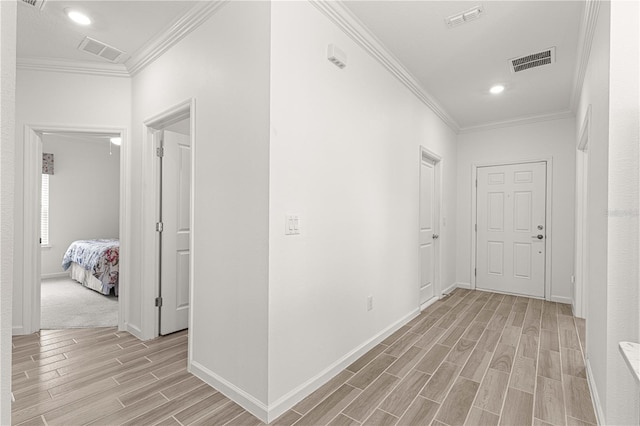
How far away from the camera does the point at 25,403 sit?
1957 mm

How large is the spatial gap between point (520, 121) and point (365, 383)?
454 cm

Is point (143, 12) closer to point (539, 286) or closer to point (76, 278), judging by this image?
point (76, 278)

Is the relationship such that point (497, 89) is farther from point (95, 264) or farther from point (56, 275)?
point (56, 275)

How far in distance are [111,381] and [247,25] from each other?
259 centimetres

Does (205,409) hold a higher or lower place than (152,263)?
lower

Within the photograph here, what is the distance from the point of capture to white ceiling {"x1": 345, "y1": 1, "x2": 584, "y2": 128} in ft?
7.73

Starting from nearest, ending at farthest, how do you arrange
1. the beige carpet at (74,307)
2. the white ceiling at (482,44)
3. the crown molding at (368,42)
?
the crown molding at (368,42), the white ceiling at (482,44), the beige carpet at (74,307)

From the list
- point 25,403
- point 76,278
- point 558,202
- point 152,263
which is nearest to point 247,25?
point 152,263

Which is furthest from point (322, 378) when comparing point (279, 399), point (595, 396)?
point (595, 396)

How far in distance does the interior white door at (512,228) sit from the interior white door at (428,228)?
1127 millimetres

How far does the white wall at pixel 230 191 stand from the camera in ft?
6.13

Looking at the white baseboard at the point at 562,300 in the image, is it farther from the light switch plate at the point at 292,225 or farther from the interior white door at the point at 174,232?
the interior white door at the point at 174,232

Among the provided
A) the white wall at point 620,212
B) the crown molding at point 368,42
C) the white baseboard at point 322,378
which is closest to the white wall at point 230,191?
the white baseboard at point 322,378

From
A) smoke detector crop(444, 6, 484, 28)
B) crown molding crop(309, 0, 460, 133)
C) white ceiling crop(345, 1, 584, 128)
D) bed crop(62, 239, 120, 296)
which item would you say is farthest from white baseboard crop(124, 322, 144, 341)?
smoke detector crop(444, 6, 484, 28)
